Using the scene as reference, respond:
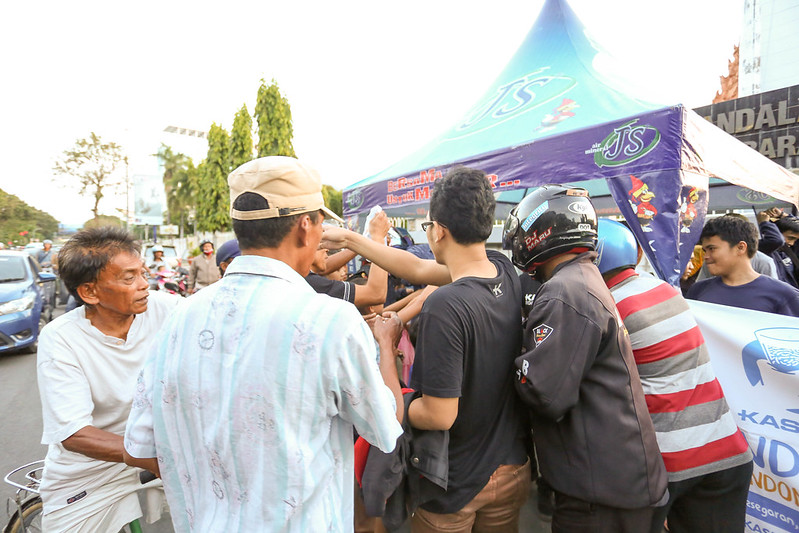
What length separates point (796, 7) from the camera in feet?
87.9

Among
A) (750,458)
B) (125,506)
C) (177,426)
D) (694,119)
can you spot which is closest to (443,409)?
(177,426)

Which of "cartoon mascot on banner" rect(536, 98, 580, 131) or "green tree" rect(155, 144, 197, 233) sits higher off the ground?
"green tree" rect(155, 144, 197, 233)

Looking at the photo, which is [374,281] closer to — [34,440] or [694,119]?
[694,119]

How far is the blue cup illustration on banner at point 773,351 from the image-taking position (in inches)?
87.9

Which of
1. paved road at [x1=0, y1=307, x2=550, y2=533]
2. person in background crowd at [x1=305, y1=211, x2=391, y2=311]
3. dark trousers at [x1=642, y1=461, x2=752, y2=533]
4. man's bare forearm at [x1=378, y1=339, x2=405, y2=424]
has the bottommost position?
paved road at [x1=0, y1=307, x2=550, y2=533]

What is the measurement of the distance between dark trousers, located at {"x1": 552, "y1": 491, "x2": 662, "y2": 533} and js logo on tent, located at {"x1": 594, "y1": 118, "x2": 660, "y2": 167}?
2.92 metres

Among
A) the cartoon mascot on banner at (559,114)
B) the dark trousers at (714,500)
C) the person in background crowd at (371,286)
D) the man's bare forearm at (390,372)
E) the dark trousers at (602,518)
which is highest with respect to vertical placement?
the cartoon mascot on banner at (559,114)

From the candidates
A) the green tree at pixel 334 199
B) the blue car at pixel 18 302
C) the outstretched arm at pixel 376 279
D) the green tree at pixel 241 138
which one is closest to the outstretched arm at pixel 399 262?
the outstretched arm at pixel 376 279

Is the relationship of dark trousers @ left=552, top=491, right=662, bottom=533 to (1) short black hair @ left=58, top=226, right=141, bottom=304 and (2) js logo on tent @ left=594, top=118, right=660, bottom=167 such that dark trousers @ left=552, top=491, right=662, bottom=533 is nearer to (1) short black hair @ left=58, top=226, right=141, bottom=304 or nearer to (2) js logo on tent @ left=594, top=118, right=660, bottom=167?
(1) short black hair @ left=58, top=226, right=141, bottom=304

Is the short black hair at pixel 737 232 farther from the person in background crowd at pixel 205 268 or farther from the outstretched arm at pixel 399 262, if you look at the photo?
the person in background crowd at pixel 205 268

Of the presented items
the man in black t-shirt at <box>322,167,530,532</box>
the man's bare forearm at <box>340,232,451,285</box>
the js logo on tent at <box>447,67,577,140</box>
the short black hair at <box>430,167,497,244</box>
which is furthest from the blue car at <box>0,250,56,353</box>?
the short black hair at <box>430,167,497,244</box>

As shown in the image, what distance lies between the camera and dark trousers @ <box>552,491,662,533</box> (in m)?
1.57

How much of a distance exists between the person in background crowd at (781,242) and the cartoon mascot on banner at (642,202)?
2.24 m

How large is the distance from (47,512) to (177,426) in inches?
47.9
